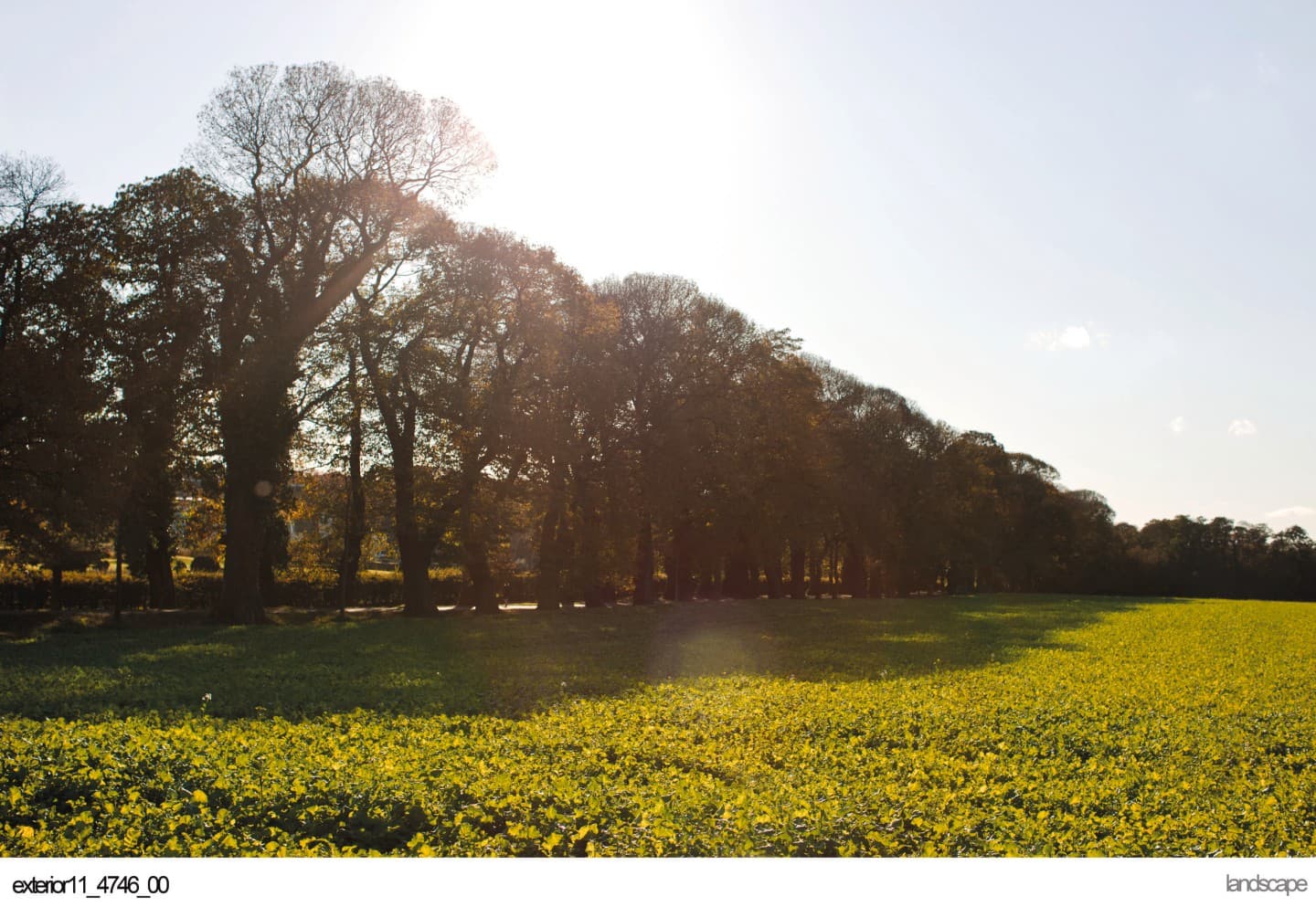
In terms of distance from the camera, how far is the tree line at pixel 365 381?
98.1ft

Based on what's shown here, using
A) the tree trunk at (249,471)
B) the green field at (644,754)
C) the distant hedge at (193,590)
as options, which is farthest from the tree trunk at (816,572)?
the green field at (644,754)

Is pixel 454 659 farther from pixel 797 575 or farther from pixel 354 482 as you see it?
pixel 797 575

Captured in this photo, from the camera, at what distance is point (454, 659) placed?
24000 mm

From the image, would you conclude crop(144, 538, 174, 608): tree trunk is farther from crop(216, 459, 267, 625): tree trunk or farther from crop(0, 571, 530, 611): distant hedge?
crop(216, 459, 267, 625): tree trunk

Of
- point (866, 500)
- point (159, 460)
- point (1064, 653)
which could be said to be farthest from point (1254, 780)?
point (866, 500)

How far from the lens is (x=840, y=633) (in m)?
33.6

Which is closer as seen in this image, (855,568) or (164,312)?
(164,312)

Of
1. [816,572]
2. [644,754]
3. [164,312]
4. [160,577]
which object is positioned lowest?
[816,572]

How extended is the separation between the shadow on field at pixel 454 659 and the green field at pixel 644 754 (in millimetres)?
165

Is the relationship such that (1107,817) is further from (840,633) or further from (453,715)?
(840,633)

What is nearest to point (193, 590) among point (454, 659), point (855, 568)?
point (454, 659)

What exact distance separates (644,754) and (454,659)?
14244mm

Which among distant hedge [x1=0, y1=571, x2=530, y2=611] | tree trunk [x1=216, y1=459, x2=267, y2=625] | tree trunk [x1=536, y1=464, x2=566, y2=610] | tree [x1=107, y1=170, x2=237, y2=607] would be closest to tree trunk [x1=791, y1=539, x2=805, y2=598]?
distant hedge [x1=0, y1=571, x2=530, y2=611]
